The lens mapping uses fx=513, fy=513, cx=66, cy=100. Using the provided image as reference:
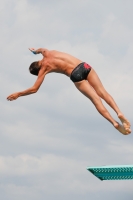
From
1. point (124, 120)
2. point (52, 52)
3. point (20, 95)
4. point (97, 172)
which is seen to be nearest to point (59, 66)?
point (52, 52)

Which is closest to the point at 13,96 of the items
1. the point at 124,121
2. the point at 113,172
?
the point at 124,121

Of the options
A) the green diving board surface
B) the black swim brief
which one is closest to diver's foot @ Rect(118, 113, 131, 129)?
the green diving board surface

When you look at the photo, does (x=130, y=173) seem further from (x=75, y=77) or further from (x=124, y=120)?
(x=75, y=77)

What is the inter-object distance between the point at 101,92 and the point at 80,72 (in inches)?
31.8

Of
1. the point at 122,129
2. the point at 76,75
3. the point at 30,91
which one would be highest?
the point at 76,75

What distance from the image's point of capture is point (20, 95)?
46.0ft

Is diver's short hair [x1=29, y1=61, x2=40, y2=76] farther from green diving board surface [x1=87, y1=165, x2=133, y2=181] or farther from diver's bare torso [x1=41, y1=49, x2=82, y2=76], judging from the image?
green diving board surface [x1=87, y1=165, x2=133, y2=181]

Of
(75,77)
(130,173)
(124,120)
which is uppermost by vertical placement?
(75,77)

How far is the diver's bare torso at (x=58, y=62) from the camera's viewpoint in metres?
14.2

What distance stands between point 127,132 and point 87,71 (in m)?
2.13

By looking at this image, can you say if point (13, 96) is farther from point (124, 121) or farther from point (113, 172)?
point (113, 172)

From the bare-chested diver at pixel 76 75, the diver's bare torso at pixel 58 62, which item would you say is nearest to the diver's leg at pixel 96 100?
the bare-chested diver at pixel 76 75

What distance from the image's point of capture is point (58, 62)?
14.2 m

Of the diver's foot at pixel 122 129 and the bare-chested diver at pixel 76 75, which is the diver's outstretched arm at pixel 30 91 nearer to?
the bare-chested diver at pixel 76 75
